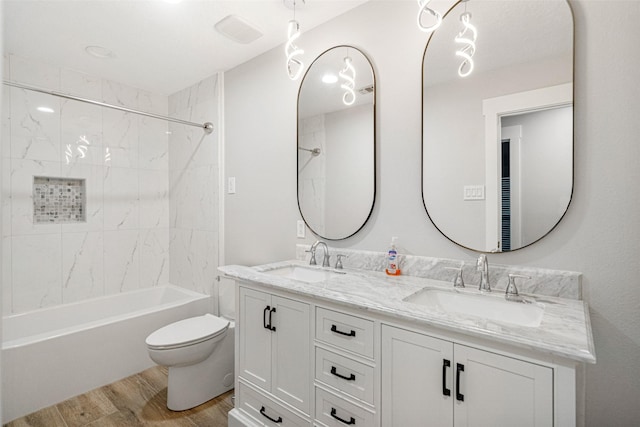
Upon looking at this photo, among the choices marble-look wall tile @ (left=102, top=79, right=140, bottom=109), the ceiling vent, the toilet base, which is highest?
the ceiling vent

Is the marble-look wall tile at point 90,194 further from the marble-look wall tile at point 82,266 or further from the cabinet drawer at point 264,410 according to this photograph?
the cabinet drawer at point 264,410

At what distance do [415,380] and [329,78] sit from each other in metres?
1.71

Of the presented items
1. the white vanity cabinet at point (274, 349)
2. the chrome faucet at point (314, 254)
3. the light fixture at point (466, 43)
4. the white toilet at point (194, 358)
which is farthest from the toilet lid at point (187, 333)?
the light fixture at point (466, 43)

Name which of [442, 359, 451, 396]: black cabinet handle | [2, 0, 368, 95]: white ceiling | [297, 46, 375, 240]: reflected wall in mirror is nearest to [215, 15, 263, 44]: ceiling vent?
[2, 0, 368, 95]: white ceiling

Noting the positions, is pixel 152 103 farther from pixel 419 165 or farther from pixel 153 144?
pixel 419 165

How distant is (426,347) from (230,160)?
2.14 meters

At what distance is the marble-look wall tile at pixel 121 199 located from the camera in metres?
3.05

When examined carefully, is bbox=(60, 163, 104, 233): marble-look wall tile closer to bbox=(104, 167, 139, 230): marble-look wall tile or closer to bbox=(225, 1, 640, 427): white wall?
bbox=(104, 167, 139, 230): marble-look wall tile

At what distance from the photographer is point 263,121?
8.12ft

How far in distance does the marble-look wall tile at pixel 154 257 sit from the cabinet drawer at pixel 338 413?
2.52 m

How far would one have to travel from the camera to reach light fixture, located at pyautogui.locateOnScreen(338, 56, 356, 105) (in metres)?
1.96

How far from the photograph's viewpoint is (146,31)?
2189 millimetres

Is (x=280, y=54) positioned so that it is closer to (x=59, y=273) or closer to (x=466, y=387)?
Answer: (x=466, y=387)

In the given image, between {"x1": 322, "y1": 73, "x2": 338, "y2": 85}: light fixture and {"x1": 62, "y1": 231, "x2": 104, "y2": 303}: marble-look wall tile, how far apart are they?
2.43 meters
